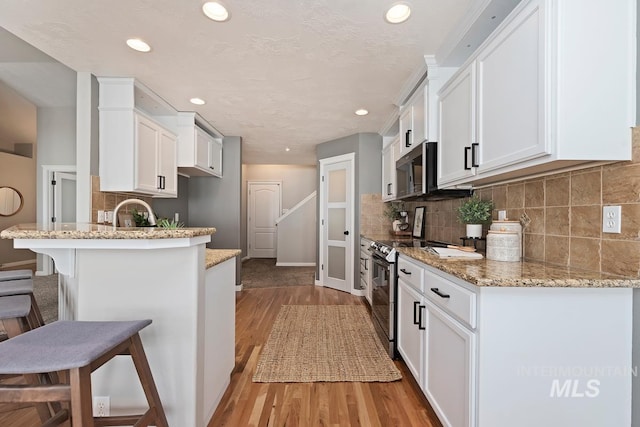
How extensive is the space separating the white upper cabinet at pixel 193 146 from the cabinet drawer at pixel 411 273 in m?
2.88

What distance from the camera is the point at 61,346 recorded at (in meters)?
0.95

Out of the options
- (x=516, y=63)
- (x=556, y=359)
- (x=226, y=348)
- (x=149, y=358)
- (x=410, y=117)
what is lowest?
(x=226, y=348)

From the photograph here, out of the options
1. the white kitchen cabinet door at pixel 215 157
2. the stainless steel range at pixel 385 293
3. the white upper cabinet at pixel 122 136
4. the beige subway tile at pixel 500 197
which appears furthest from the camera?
the white kitchen cabinet door at pixel 215 157

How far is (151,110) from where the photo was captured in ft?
11.2

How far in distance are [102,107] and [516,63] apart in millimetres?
3295

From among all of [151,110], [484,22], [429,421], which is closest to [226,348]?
[429,421]

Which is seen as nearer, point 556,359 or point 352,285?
point 556,359

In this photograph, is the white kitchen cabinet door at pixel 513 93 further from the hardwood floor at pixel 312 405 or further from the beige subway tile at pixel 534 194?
the hardwood floor at pixel 312 405

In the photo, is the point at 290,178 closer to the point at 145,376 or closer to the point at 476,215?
the point at 476,215

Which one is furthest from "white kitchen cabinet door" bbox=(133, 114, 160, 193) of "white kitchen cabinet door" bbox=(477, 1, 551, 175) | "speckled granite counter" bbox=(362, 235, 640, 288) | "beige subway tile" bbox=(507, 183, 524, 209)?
"beige subway tile" bbox=(507, 183, 524, 209)

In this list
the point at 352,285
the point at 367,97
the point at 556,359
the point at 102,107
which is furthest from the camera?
the point at 352,285

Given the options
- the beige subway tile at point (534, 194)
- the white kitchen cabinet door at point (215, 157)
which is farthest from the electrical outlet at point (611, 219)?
the white kitchen cabinet door at point (215, 157)

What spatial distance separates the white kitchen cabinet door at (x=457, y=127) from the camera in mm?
1773

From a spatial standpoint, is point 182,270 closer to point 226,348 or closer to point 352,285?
point 226,348
